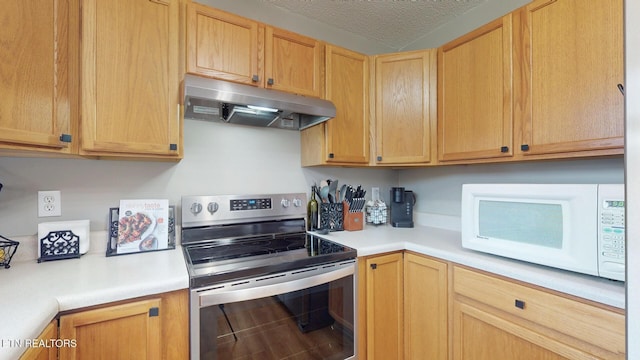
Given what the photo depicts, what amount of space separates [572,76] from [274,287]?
5.37 feet

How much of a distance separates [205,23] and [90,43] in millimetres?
520

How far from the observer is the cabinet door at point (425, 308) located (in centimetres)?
137

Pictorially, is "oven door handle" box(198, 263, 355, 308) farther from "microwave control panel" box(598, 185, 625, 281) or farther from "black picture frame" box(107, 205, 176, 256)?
"microwave control panel" box(598, 185, 625, 281)

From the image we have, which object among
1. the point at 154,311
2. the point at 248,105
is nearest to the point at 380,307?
the point at 154,311

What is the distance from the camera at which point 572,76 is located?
3.86 ft

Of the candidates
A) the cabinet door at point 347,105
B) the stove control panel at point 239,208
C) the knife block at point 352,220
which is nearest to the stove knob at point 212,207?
the stove control panel at point 239,208

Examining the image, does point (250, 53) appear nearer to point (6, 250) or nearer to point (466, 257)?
point (6, 250)

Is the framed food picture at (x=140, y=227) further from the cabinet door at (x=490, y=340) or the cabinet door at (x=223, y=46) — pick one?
the cabinet door at (x=490, y=340)

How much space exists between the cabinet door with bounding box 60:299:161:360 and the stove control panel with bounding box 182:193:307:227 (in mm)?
Answer: 623

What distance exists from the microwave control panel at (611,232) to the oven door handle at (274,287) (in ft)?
3.23

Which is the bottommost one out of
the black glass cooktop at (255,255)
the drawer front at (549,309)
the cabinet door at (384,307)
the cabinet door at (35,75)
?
the cabinet door at (384,307)

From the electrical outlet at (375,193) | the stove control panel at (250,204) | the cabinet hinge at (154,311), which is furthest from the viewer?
the electrical outlet at (375,193)

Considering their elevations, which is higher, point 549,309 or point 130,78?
point 130,78

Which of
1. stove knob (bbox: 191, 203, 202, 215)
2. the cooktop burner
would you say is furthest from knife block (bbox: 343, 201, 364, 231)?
stove knob (bbox: 191, 203, 202, 215)
